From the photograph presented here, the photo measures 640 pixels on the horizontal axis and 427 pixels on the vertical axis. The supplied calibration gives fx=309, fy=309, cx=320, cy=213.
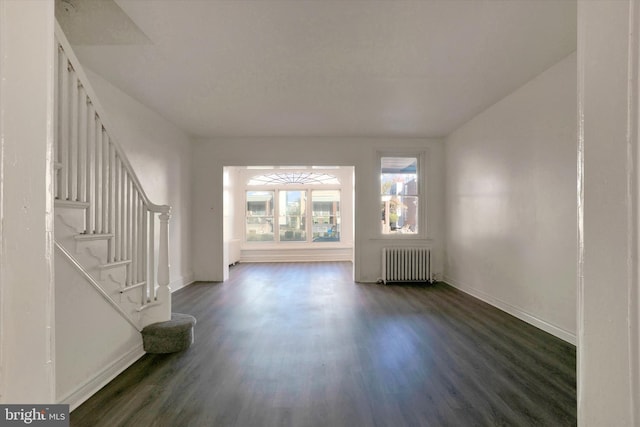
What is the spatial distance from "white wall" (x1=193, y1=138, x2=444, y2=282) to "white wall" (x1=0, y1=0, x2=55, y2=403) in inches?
212

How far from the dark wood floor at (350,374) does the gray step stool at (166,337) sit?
0.31 ft

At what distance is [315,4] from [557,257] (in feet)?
10.4

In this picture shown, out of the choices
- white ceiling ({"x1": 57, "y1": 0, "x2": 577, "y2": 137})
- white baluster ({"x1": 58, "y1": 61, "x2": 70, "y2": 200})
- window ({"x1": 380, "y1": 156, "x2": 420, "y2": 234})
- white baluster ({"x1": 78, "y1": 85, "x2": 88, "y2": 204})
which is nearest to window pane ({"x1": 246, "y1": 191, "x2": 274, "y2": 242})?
window ({"x1": 380, "y1": 156, "x2": 420, "y2": 234})

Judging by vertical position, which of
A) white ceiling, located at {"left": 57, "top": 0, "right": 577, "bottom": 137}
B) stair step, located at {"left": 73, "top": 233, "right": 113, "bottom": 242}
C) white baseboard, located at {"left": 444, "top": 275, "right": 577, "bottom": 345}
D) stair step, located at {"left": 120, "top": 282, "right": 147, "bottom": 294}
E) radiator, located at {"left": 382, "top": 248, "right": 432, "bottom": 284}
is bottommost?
white baseboard, located at {"left": 444, "top": 275, "right": 577, "bottom": 345}

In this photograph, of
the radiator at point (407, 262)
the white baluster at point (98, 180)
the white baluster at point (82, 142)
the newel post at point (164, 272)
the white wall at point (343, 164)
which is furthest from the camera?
the white wall at point (343, 164)

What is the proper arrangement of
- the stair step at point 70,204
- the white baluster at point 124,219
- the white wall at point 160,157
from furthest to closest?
the white wall at point 160,157 < the white baluster at point 124,219 < the stair step at point 70,204

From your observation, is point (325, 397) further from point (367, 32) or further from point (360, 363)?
point (367, 32)

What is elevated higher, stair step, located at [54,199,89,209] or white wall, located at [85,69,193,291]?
white wall, located at [85,69,193,291]

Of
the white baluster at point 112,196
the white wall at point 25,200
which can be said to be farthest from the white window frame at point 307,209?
the white wall at point 25,200

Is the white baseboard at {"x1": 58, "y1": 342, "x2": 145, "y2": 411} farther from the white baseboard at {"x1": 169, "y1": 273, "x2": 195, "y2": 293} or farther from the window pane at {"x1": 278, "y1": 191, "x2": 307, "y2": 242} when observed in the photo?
the window pane at {"x1": 278, "y1": 191, "x2": 307, "y2": 242}

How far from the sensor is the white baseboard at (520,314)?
2.96m

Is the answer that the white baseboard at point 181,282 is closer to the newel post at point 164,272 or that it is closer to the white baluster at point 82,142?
the newel post at point 164,272

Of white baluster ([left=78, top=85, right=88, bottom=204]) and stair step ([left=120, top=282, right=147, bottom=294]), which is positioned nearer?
white baluster ([left=78, top=85, right=88, bottom=204])

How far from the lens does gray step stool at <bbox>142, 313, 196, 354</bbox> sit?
2.66 m
